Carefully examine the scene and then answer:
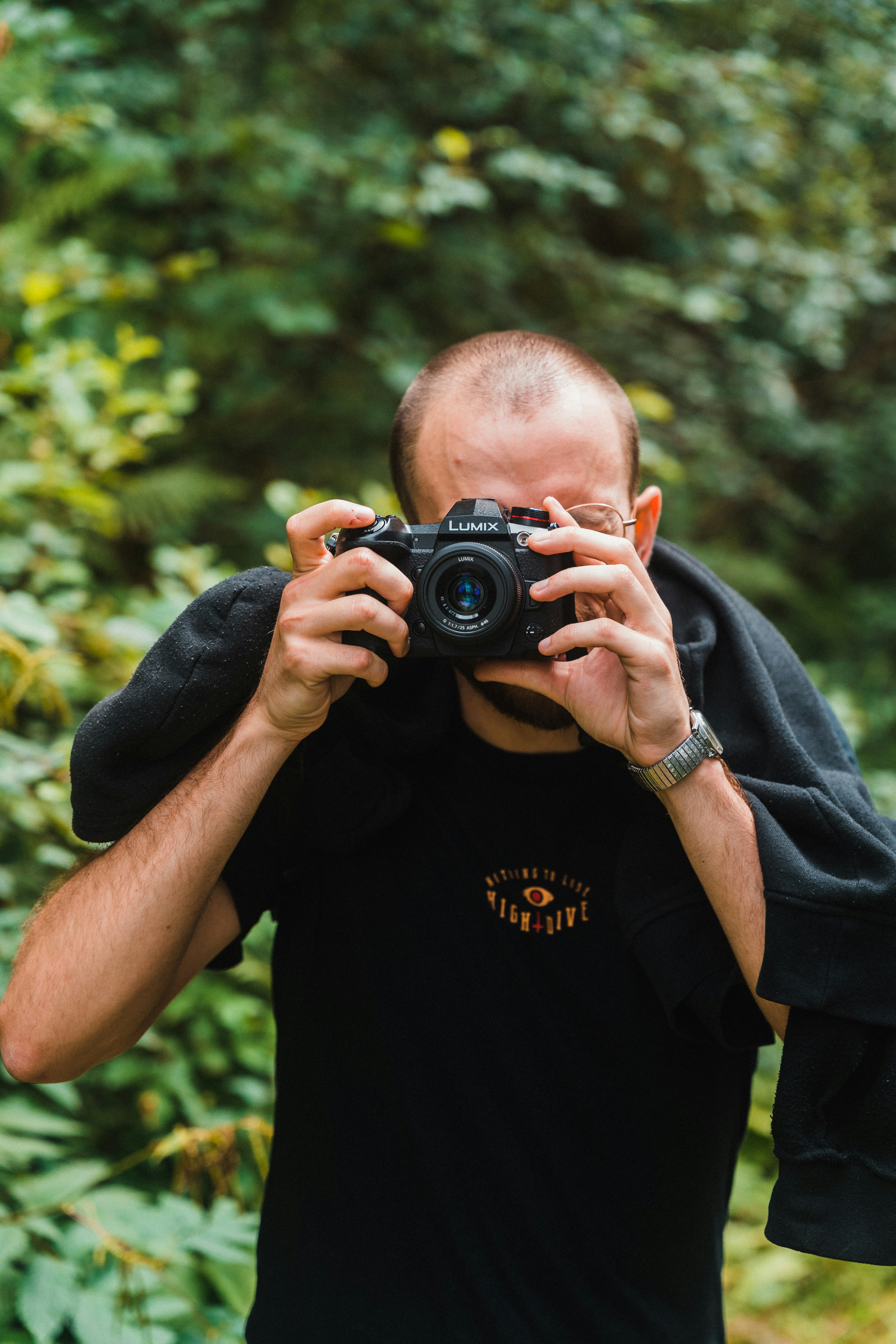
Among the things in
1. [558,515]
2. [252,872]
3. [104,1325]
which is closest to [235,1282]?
[104,1325]

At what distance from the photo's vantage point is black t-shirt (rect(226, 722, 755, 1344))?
46.0 inches

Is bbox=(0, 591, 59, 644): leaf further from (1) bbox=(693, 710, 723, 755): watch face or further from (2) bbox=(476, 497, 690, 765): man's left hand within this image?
(1) bbox=(693, 710, 723, 755): watch face

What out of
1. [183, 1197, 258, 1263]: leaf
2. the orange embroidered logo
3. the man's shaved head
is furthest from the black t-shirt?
the man's shaved head

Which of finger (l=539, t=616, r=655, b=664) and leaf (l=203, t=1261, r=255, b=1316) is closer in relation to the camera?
finger (l=539, t=616, r=655, b=664)

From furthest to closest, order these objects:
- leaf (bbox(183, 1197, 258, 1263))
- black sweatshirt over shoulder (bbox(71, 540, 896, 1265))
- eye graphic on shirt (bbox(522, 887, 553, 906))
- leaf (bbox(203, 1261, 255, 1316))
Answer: leaf (bbox(203, 1261, 255, 1316)) → leaf (bbox(183, 1197, 258, 1263)) → eye graphic on shirt (bbox(522, 887, 553, 906)) → black sweatshirt over shoulder (bbox(71, 540, 896, 1265))

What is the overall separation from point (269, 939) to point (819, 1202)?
1162 mm

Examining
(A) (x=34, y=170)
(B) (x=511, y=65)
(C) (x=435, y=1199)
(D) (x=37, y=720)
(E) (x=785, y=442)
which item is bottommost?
(E) (x=785, y=442)

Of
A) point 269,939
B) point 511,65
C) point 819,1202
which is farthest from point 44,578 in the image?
point 511,65

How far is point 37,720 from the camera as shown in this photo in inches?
83.0

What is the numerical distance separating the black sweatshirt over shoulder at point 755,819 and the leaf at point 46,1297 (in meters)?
0.48

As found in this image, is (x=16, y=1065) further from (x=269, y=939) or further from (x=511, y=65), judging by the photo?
(x=511, y=65)

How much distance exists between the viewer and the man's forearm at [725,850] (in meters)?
1.05

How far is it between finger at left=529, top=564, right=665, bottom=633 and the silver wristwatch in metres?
0.12

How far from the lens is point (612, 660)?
1149 mm
